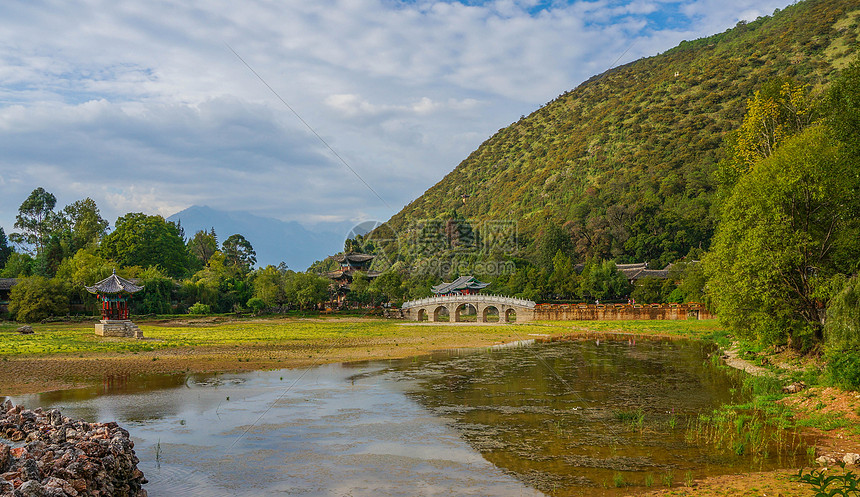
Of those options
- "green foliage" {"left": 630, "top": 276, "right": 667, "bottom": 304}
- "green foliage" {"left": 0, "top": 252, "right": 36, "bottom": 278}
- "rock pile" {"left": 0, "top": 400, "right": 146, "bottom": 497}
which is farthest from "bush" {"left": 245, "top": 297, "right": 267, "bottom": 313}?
"rock pile" {"left": 0, "top": 400, "right": 146, "bottom": 497}

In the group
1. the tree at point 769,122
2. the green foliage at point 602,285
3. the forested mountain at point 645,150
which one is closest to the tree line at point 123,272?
the green foliage at point 602,285

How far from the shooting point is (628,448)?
14.3 meters

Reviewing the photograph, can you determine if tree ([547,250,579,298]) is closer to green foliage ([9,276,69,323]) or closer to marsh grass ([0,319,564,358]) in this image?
marsh grass ([0,319,564,358])

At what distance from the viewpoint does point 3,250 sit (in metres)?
86.2

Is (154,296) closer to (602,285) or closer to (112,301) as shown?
(112,301)

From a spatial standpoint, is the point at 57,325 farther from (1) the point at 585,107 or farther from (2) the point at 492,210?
(1) the point at 585,107

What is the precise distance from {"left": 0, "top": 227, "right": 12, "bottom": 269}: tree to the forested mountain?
216ft

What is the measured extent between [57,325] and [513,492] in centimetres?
5696

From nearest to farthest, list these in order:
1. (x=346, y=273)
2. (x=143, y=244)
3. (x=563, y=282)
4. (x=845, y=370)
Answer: (x=845, y=370), (x=563, y=282), (x=143, y=244), (x=346, y=273)

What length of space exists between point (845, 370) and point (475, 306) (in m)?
51.7

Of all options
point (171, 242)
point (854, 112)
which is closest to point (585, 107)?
point (171, 242)

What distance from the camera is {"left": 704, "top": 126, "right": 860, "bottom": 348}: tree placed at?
70.6ft

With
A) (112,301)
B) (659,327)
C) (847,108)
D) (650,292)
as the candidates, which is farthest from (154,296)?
(847,108)

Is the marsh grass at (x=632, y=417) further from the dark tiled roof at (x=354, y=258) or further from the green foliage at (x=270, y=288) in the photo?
the dark tiled roof at (x=354, y=258)
